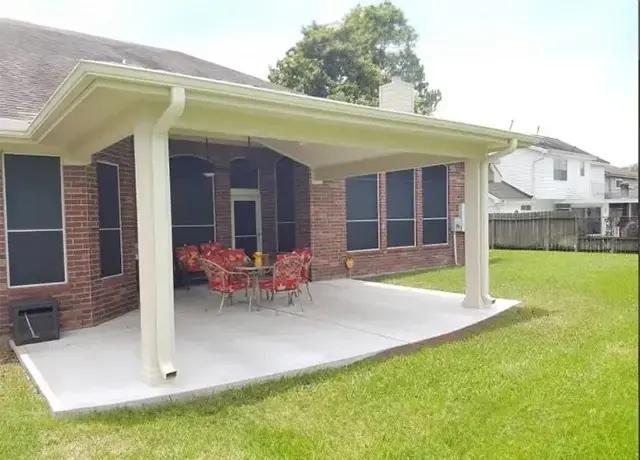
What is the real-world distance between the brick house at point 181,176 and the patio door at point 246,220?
0.13 feet

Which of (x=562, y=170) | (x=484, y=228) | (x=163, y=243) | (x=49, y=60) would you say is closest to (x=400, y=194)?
(x=484, y=228)

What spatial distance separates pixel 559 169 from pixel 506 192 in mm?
3782

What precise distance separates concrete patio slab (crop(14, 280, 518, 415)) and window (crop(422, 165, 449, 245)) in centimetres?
504

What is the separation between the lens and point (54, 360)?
17.7ft

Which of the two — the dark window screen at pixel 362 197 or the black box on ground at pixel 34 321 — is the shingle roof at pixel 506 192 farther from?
the black box on ground at pixel 34 321

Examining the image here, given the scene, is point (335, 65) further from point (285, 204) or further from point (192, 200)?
point (192, 200)

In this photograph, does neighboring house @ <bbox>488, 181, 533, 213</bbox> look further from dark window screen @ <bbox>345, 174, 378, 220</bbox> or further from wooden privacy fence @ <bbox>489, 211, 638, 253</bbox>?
dark window screen @ <bbox>345, 174, 378, 220</bbox>

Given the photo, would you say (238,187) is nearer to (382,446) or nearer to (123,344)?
(123,344)

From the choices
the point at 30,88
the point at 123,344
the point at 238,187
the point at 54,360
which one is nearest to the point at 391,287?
the point at 238,187

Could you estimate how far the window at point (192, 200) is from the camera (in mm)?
10523

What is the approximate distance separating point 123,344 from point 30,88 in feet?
13.6

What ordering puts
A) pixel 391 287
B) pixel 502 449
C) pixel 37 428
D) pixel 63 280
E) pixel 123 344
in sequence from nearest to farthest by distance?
pixel 502 449, pixel 37 428, pixel 123 344, pixel 63 280, pixel 391 287

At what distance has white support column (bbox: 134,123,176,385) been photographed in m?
4.48

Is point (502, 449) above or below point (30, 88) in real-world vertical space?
below
